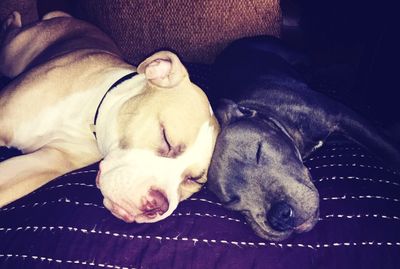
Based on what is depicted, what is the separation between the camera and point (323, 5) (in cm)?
280

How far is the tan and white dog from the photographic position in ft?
6.34

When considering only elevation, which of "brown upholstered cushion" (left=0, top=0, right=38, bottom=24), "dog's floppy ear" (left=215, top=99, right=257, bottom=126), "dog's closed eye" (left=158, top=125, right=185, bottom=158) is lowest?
"dog's closed eye" (left=158, top=125, right=185, bottom=158)

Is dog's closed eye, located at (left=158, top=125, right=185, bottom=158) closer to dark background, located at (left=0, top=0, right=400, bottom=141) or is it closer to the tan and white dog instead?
the tan and white dog

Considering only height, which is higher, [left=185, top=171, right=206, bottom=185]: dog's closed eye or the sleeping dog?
the sleeping dog

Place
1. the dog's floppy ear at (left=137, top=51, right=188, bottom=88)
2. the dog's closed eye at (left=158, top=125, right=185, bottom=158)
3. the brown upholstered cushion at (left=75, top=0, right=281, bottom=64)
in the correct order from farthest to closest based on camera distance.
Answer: the brown upholstered cushion at (left=75, top=0, right=281, bottom=64) < the dog's floppy ear at (left=137, top=51, right=188, bottom=88) < the dog's closed eye at (left=158, top=125, right=185, bottom=158)

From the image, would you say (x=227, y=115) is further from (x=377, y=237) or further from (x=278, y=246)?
(x=377, y=237)

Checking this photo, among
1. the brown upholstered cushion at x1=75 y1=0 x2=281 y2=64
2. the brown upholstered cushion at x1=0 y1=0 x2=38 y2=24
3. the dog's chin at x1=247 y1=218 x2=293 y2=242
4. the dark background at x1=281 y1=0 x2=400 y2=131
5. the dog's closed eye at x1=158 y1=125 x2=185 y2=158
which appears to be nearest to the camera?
the dog's chin at x1=247 y1=218 x2=293 y2=242

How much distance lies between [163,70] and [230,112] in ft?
1.44

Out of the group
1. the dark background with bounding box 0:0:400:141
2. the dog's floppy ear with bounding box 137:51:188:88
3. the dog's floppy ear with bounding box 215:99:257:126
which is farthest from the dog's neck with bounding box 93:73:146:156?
the dark background with bounding box 0:0:400:141

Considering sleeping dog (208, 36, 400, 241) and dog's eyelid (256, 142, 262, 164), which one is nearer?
sleeping dog (208, 36, 400, 241)

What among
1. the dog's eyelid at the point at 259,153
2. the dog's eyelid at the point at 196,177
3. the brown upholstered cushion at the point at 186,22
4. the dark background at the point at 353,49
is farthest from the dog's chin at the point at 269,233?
the brown upholstered cushion at the point at 186,22

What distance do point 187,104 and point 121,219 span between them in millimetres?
716

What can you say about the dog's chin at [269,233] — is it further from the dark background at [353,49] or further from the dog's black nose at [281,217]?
the dark background at [353,49]

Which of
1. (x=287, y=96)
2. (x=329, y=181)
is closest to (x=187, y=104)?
(x=287, y=96)
